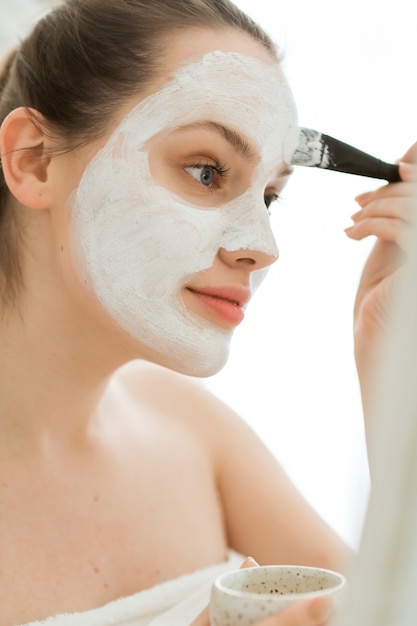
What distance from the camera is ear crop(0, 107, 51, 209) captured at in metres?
0.89

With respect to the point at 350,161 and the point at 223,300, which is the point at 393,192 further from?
the point at 223,300

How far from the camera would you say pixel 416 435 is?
0.30 meters

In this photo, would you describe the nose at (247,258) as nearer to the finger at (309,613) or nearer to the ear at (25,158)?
the ear at (25,158)

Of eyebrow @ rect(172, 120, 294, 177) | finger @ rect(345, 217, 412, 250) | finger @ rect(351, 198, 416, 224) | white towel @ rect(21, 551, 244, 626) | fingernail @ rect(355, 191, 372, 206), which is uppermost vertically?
fingernail @ rect(355, 191, 372, 206)

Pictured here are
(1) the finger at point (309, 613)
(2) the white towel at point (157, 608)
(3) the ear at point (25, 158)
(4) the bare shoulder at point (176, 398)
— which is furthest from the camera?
(4) the bare shoulder at point (176, 398)

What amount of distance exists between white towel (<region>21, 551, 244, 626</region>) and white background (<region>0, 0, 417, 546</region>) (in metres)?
0.31

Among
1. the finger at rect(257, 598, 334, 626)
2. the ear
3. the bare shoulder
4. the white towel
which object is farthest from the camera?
the bare shoulder

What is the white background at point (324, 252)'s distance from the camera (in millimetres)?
1110

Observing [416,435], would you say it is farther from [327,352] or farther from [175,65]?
[327,352]

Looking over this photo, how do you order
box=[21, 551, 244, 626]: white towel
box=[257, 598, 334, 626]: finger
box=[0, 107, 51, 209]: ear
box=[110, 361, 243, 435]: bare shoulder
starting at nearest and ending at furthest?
box=[257, 598, 334, 626]: finger → box=[21, 551, 244, 626]: white towel → box=[0, 107, 51, 209]: ear → box=[110, 361, 243, 435]: bare shoulder

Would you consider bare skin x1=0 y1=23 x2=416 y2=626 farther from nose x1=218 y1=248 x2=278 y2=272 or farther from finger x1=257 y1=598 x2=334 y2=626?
finger x1=257 y1=598 x2=334 y2=626

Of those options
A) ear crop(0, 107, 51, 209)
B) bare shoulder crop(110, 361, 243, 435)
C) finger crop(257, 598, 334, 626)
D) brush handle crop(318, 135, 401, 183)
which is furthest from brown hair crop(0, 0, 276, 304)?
finger crop(257, 598, 334, 626)

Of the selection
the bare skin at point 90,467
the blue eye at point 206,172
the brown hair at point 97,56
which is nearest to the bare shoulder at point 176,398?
the bare skin at point 90,467

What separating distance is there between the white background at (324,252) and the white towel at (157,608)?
0.31m
